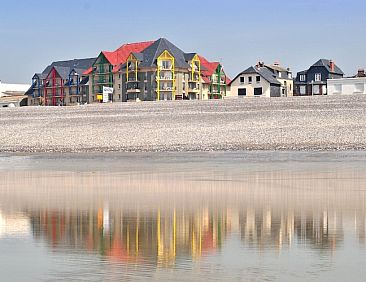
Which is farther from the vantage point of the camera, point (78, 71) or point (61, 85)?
point (78, 71)

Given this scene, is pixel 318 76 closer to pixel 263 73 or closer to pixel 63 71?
pixel 263 73

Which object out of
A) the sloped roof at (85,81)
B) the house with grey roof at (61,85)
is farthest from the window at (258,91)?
the sloped roof at (85,81)

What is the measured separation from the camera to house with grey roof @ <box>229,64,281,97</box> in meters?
95.9

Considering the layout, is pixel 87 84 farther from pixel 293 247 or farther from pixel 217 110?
pixel 293 247

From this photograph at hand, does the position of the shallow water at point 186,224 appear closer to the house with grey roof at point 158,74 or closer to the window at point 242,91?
the house with grey roof at point 158,74

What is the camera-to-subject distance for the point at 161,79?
3664 inches

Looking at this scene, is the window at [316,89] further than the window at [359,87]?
Yes

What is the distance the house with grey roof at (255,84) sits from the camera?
95938 millimetres

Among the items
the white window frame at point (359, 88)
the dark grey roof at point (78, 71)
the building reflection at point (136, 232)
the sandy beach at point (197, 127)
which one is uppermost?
the dark grey roof at point (78, 71)

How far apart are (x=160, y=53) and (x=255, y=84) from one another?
13.6m

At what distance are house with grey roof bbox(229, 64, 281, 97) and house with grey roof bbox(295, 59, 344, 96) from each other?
26.5 feet

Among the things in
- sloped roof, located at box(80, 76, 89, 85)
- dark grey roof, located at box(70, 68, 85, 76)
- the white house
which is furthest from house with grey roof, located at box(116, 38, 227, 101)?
the white house

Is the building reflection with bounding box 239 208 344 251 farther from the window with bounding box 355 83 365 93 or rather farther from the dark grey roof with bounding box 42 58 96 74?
the dark grey roof with bounding box 42 58 96 74

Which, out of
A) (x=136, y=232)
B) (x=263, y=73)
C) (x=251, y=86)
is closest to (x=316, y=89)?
(x=263, y=73)
